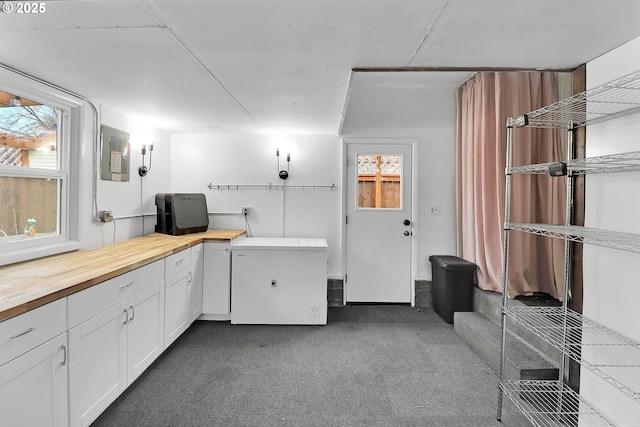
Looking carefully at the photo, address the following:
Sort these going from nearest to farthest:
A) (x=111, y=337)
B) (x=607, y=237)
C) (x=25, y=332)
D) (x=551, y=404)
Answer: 1. (x=25, y=332)
2. (x=607, y=237)
3. (x=111, y=337)
4. (x=551, y=404)

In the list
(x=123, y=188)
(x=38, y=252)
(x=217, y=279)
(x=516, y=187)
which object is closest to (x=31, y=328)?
(x=38, y=252)

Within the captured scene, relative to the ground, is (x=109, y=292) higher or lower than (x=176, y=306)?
higher

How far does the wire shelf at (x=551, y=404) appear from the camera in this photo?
157 cm

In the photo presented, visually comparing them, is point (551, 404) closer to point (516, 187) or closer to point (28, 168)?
point (516, 187)

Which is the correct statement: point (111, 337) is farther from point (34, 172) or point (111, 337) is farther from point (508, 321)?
point (508, 321)

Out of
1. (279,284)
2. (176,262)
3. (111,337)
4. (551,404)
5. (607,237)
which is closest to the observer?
(607,237)

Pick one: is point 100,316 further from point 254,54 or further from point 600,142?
point 600,142

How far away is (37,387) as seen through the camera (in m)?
1.23

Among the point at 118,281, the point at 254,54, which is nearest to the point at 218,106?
the point at 254,54

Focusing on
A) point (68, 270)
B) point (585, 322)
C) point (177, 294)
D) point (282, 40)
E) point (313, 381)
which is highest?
point (282, 40)

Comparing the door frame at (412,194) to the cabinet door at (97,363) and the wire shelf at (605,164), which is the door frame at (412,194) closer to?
the wire shelf at (605,164)

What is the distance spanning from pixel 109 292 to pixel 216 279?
132 cm

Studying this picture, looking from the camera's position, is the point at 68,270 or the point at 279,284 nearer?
the point at 68,270

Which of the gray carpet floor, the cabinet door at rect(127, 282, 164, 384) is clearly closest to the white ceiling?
the cabinet door at rect(127, 282, 164, 384)
